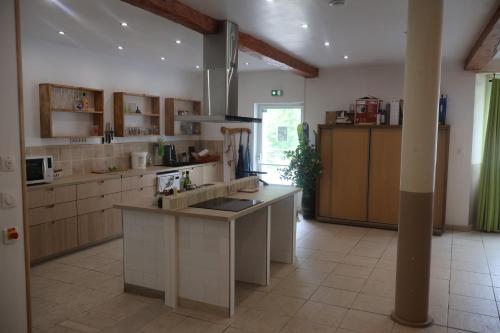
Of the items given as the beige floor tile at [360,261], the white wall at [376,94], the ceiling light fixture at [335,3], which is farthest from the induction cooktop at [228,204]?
the white wall at [376,94]

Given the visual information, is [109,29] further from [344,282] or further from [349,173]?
[349,173]

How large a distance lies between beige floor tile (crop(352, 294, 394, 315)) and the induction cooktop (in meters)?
1.32

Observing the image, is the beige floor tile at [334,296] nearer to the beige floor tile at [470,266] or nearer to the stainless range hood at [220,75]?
the beige floor tile at [470,266]

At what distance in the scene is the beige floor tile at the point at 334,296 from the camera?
150 inches

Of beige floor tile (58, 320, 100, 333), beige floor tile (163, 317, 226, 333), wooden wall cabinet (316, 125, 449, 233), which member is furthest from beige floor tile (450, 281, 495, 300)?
beige floor tile (58, 320, 100, 333)

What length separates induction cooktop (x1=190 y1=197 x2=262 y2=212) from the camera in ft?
12.0

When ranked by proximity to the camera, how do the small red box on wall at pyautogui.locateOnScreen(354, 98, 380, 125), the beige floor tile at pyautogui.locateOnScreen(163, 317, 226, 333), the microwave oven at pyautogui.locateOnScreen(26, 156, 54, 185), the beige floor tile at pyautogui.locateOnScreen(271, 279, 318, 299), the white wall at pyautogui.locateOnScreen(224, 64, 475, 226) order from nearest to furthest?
1. the beige floor tile at pyautogui.locateOnScreen(163, 317, 226, 333)
2. the beige floor tile at pyautogui.locateOnScreen(271, 279, 318, 299)
3. the microwave oven at pyautogui.locateOnScreen(26, 156, 54, 185)
4. the white wall at pyautogui.locateOnScreen(224, 64, 475, 226)
5. the small red box on wall at pyautogui.locateOnScreen(354, 98, 380, 125)

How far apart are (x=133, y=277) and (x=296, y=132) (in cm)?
471

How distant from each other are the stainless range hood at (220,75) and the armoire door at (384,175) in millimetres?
2816

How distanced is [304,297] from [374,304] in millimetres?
644

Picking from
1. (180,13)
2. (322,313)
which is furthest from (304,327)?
(180,13)

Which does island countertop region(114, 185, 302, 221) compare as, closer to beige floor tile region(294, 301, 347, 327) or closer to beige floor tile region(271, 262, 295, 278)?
beige floor tile region(271, 262, 295, 278)

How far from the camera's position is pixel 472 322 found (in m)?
3.44

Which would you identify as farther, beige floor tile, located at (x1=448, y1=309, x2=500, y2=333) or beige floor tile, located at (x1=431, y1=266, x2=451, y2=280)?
beige floor tile, located at (x1=431, y1=266, x2=451, y2=280)
